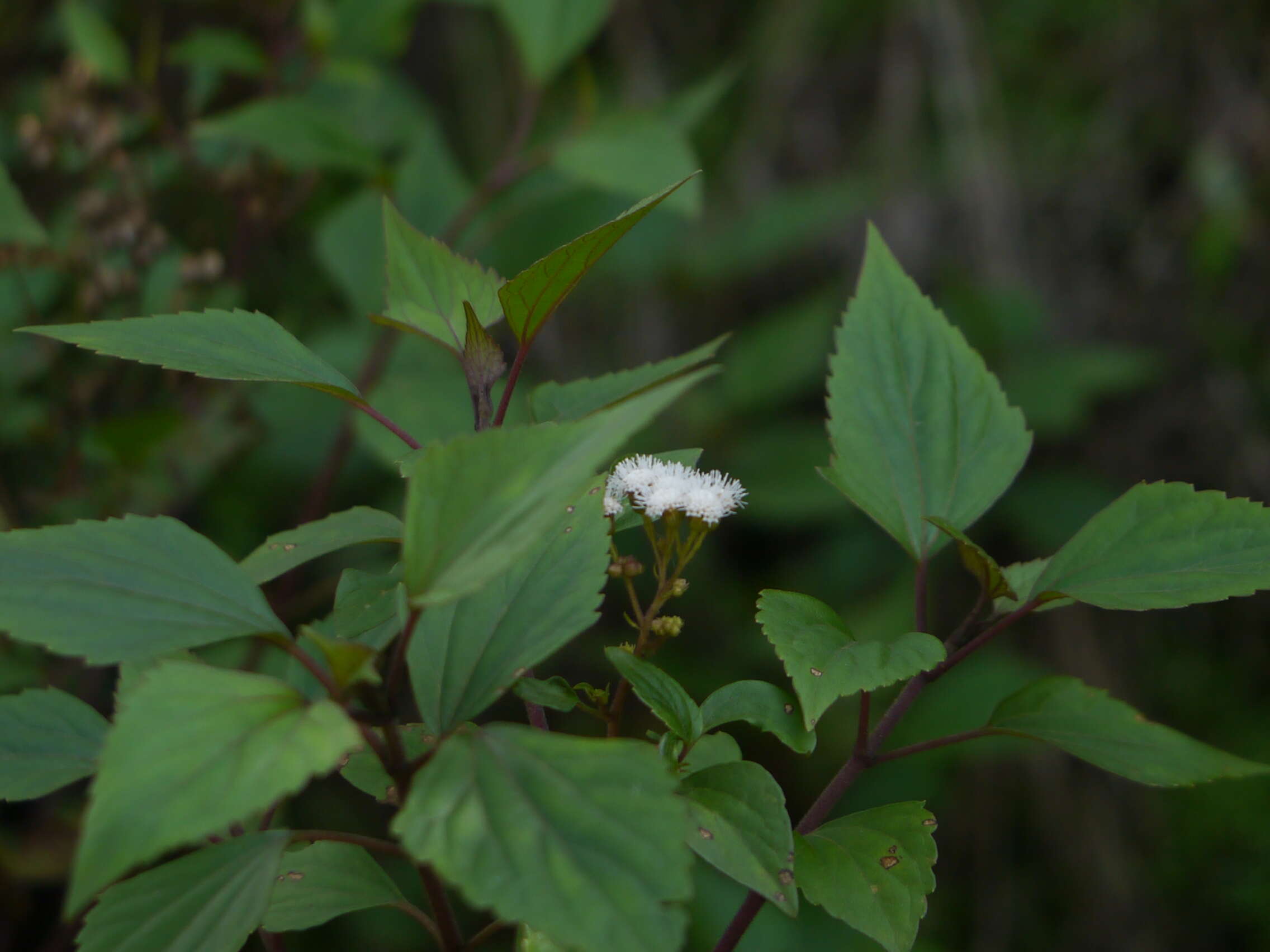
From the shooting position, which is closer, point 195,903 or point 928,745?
point 195,903

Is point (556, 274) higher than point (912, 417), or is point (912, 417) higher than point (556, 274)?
point (556, 274)

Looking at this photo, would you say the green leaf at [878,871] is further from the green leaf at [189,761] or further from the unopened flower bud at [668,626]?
the green leaf at [189,761]

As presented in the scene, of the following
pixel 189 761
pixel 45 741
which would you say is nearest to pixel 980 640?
pixel 189 761

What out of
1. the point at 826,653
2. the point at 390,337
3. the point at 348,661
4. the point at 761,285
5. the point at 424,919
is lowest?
the point at 761,285

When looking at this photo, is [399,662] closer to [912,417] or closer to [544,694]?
[544,694]

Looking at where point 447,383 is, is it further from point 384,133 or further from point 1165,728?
point 1165,728

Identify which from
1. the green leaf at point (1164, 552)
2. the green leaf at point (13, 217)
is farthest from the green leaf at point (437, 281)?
the green leaf at point (13, 217)

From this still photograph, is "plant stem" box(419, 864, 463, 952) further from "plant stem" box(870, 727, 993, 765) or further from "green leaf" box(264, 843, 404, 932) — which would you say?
"plant stem" box(870, 727, 993, 765)
